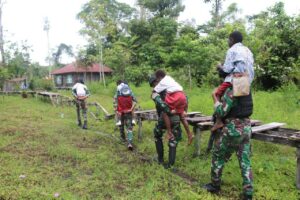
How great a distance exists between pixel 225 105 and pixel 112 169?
8.50ft

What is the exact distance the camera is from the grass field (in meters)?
4.23

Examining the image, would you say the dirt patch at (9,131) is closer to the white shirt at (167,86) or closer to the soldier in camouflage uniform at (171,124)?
the soldier in camouflage uniform at (171,124)

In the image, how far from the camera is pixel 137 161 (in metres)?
5.86

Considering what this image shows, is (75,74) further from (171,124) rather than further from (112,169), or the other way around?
(171,124)

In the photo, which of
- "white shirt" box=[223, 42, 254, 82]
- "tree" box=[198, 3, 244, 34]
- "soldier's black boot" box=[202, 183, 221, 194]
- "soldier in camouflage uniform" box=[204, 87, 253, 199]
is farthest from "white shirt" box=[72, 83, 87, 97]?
"tree" box=[198, 3, 244, 34]

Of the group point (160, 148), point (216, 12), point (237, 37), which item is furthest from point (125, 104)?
point (216, 12)

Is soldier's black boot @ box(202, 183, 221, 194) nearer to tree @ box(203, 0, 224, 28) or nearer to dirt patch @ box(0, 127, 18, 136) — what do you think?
dirt patch @ box(0, 127, 18, 136)

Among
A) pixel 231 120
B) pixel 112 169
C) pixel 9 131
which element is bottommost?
pixel 112 169

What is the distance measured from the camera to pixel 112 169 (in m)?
5.36

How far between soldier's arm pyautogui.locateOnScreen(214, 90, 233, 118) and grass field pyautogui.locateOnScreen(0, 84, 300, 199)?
117cm

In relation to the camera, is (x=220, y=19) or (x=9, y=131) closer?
(x=9, y=131)

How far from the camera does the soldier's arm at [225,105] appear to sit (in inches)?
148

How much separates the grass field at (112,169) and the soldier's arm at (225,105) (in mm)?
1167

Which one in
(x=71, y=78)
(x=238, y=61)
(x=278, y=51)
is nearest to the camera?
(x=238, y=61)
